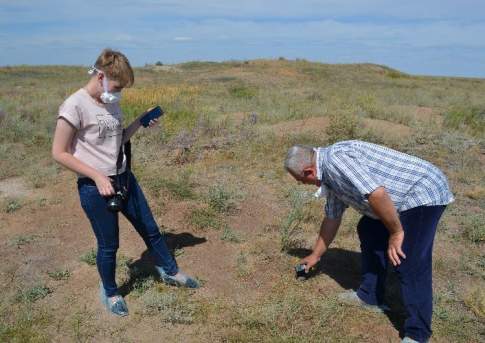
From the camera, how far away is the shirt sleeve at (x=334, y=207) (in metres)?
3.15

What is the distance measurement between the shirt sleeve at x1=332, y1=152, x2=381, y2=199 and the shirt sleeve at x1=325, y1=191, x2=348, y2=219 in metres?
0.53

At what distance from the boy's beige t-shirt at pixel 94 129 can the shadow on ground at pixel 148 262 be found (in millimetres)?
1073

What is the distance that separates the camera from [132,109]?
10258mm

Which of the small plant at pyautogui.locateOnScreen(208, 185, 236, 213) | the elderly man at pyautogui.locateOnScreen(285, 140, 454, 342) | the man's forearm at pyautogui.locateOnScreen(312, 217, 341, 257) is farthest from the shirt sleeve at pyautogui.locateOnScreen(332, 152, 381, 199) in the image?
the small plant at pyautogui.locateOnScreen(208, 185, 236, 213)

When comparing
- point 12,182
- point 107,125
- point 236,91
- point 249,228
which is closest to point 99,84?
point 107,125

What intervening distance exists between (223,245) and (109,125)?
1854mm

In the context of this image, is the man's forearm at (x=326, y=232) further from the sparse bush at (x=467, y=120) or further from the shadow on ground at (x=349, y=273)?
the sparse bush at (x=467, y=120)

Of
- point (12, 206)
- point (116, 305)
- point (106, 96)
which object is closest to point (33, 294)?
point (116, 305)

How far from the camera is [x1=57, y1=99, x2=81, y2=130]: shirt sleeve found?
259 cm

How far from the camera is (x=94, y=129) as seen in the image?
2.75 metres

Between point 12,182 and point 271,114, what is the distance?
538 cm

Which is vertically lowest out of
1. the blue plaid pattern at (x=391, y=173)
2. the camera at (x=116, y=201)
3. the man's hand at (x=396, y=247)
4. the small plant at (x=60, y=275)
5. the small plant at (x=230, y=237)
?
the small plant at (x=60, y=275)

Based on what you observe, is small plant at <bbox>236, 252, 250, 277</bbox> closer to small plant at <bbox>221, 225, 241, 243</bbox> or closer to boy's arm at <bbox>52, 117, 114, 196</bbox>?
small plant at <bbox>221, 225, 241, 243</bbox>

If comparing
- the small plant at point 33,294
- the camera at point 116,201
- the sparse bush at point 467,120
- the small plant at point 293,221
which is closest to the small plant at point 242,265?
the small plant at point 293,221
